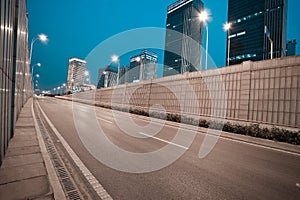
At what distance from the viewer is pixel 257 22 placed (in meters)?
76.9

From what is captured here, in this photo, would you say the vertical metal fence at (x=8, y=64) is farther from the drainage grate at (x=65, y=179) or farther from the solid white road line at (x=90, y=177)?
the solid white road line at (x=90, y=177)

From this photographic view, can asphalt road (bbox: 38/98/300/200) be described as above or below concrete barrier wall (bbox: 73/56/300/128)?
below

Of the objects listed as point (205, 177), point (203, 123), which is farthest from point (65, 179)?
point (203, 123)

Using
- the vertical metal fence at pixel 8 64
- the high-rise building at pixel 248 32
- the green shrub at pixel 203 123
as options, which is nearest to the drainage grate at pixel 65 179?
the vertical metal fence at pixel 8 64

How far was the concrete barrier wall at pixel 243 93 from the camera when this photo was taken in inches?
334

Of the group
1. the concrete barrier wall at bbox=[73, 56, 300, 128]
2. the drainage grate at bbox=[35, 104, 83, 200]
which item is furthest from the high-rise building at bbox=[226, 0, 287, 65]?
the drainage grate at bbox=[35, 104, 83, 200]

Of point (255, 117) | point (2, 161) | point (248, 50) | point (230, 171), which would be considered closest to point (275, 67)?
point (255, 117)

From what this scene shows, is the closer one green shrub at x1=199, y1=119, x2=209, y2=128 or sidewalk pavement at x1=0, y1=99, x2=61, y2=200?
sidewalk pavement at x1=0, y1=99, x2=61, y2=200

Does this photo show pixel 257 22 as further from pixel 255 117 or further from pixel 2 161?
pixel 2 161

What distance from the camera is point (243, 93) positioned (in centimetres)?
1061

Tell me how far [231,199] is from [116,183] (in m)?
2.32

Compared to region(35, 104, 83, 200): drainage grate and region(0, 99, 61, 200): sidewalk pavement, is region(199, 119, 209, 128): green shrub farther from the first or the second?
region(0, 99, 61, 200): sidewalk pavement

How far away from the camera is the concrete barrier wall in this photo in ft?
27.8

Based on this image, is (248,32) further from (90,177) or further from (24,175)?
(24,175)
